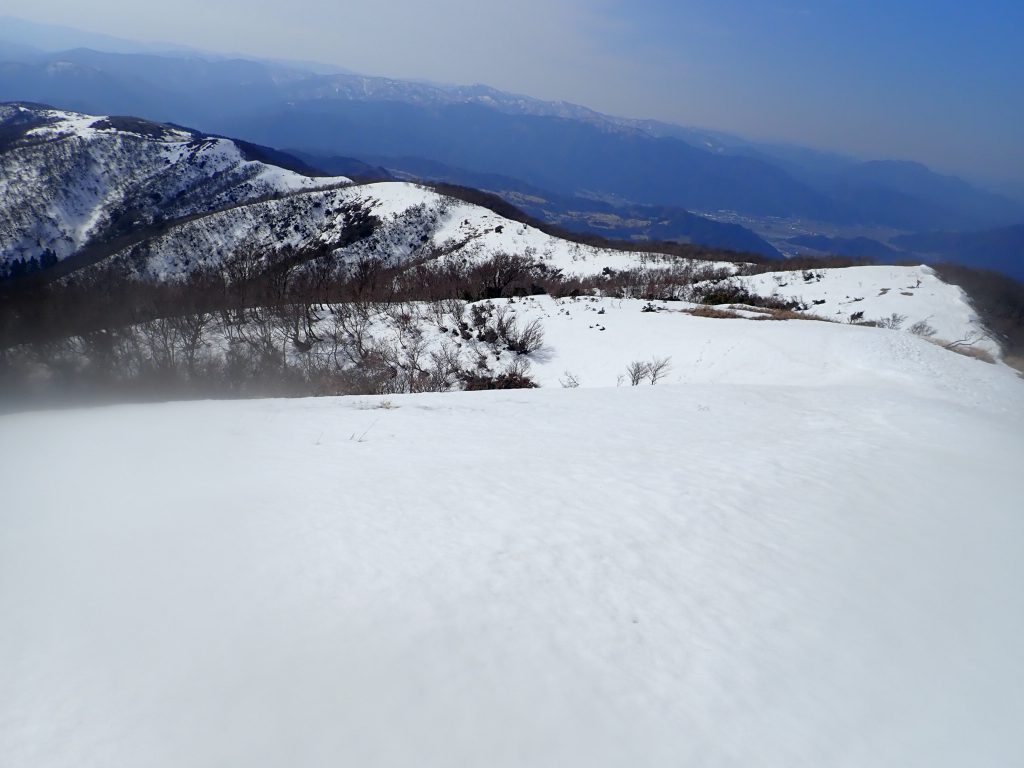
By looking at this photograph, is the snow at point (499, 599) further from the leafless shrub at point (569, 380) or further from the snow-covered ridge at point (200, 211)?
the snow-covered ridge at point (200, 211)

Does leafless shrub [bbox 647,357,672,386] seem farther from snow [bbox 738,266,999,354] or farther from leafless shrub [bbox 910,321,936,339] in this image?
leafless shrub [bbox 910,321,936,339]

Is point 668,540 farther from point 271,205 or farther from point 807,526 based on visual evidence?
point 271,205

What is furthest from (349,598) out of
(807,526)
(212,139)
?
(212,139)

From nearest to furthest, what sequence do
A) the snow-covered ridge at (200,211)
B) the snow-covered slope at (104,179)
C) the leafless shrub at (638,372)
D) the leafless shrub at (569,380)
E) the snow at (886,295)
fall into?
the leafless shrub at (638,372) → the leafless shrub at (569,380) → the snow at (886,295) → the snow-covered ridge at (200,211) → the snow-covered slope at (104,179)

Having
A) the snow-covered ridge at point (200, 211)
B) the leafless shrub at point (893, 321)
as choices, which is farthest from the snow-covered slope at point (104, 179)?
the leafless shrub at point (893, 321)

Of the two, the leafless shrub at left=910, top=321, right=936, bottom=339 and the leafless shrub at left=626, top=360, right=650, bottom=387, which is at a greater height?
the leafless shrub at left=910, top=321, right=936, bottom=339

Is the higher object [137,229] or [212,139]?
[212,139]

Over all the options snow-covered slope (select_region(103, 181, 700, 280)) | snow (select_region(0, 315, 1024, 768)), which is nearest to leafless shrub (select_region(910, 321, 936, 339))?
snow (select_region(0, 315, 1024, 768))
